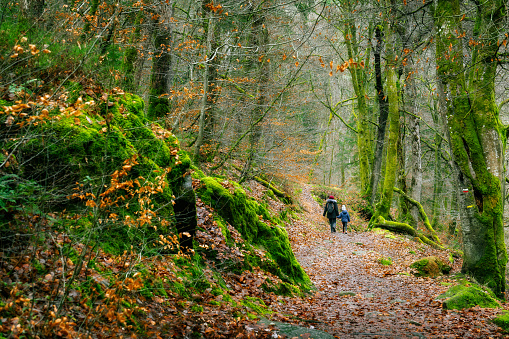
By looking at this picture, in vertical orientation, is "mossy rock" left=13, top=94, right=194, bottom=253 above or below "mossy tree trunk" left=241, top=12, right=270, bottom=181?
below

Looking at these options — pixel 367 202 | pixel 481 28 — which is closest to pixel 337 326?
pixel 481 28

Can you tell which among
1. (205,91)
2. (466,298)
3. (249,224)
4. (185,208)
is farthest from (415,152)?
(185,208)

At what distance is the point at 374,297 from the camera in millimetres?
7410

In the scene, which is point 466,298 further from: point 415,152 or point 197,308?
point 415,152

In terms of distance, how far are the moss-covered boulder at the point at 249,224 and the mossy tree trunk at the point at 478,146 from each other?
13.5ft

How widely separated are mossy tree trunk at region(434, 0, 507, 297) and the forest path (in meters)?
1.18

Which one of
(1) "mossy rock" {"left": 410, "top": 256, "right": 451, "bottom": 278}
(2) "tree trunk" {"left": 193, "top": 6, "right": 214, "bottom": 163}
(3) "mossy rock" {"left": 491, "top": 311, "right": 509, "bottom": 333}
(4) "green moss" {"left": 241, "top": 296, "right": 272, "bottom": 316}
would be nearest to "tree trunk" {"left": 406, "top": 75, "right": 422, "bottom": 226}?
(1) "mossy rock" {"left": 410, "top": 256, "right": 451, "bottom": 278}

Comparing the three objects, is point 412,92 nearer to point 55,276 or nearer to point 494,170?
point 494,170

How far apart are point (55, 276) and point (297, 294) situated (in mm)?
5054

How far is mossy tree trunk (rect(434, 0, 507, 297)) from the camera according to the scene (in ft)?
24.0

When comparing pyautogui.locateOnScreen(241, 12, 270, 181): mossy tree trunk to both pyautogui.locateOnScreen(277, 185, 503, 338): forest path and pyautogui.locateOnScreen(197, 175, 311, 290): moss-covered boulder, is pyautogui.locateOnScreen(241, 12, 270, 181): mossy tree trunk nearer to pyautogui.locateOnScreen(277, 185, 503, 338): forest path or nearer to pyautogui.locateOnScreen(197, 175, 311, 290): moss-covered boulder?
pyautogui.locateOnScreen(277, 185, 503, 338): forest path

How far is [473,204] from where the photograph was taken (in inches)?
294

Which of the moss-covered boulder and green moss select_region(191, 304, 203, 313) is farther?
the moss-covered boulder

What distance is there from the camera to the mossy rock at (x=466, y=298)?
627 centimetres
